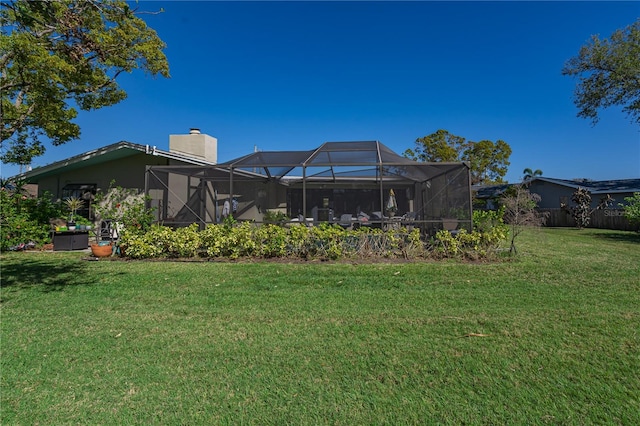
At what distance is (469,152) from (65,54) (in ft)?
112

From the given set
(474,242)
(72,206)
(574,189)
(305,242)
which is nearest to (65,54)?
(305,242)

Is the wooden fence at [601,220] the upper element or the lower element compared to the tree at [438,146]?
lower

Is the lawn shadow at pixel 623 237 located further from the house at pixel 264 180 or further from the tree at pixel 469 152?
the tree at pixel 469 152

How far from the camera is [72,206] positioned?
10.3 metres

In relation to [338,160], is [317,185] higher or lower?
lower

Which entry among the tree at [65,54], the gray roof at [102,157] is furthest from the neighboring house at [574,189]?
the tree at [65,54]

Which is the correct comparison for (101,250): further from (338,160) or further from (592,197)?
(592,197)

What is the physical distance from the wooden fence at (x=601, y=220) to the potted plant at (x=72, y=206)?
19.4m

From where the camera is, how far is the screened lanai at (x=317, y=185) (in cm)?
795

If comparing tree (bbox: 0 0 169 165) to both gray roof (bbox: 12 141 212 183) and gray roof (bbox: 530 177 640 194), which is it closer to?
gray roof (bbox: 12 141 212 183)

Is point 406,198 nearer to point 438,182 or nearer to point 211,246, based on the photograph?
point 438,182

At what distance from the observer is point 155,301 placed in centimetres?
423

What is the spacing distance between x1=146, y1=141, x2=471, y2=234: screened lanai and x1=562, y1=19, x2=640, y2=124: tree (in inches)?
668

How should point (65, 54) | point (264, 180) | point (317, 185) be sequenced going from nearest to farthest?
point (65, 54)
point (264, 180)
point (317, 185)
